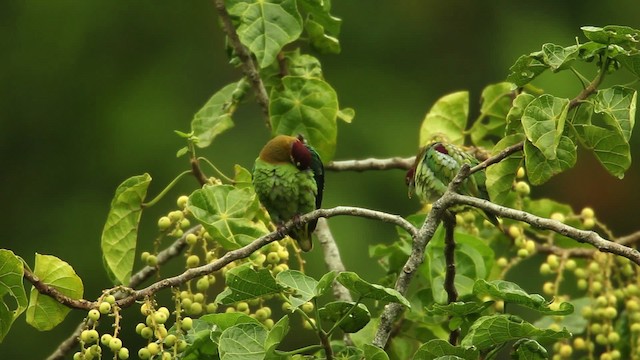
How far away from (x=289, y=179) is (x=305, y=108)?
183mm

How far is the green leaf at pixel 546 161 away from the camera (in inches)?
101

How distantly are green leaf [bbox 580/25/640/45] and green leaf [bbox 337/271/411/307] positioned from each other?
2.10ft

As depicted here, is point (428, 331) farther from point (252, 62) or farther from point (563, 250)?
point (252, 62)

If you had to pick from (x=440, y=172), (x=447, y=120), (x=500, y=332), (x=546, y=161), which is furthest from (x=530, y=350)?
(x=447, y=120)

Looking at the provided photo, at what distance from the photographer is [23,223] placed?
8.48m

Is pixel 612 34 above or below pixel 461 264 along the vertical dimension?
above

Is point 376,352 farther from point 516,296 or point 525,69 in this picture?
point 525,69

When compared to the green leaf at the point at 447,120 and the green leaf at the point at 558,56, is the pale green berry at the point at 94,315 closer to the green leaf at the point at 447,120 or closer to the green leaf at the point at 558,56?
the green leaf at the point at 558,56

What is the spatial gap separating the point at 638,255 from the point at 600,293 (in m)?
1.14

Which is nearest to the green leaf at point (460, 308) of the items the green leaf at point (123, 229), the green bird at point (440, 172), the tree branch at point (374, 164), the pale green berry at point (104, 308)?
the green bird at point (440, 172)

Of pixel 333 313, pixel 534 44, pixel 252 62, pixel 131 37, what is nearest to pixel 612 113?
pixel 333 313

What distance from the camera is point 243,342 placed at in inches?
90.3

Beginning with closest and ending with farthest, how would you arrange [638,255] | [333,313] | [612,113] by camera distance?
1. [638,255]
2. [333,313]
3. [612,113]

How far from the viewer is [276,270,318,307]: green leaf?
226cm
